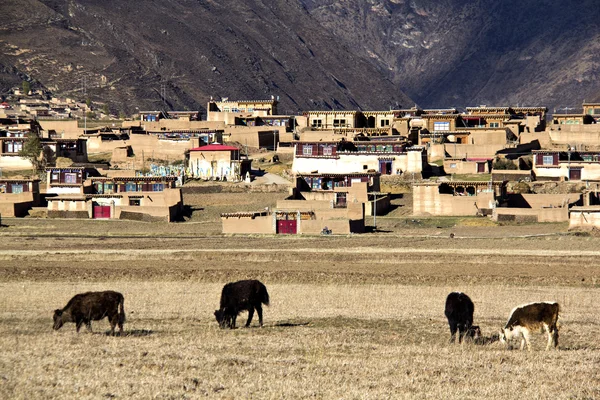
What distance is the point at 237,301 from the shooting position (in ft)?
99.9

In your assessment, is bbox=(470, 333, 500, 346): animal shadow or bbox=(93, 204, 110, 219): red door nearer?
bbox=(470, 333, 500, 346): animal shadow

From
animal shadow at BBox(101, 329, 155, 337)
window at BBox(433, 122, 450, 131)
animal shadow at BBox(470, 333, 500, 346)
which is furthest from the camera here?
window at BBox(433, 122, 450, 131)

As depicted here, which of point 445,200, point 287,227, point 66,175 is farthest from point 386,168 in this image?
point 66,175

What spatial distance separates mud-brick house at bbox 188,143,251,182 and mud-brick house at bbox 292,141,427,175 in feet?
14.2

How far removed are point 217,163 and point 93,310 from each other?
198 feet

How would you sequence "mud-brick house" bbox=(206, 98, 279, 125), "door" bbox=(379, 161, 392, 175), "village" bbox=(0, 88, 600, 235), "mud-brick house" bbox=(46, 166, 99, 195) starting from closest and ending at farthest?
"village" bbox=(0, 88, 600, 235)
"mud-brick house" bbox=(46, 166, 99, 195)
"door" bbox=(379, 161, 392, 175)
"mud-brick house" bbox=(206, 98, 279, 125)

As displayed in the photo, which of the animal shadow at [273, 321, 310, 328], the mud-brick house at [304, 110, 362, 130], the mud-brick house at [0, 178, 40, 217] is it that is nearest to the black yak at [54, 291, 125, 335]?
the animal shadow at [273, 321, 310, 328]

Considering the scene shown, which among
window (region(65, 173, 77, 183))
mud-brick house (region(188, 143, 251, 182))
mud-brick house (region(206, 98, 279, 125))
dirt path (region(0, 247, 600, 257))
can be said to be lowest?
dirt path (region(0, 247, 600, 257))

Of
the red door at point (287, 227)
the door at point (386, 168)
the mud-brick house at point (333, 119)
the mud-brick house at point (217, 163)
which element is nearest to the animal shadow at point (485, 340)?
the red door at point (287, 227)

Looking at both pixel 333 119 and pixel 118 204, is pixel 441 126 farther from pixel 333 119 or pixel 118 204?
pixel 118 204

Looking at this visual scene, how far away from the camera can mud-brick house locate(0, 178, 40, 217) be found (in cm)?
7738

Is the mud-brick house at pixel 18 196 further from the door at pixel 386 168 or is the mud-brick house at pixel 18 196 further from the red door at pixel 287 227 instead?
the door at pixel 386 168

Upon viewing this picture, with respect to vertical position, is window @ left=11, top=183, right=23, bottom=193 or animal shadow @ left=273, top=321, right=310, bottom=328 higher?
window @ left=11, top=183, right=23, bottom=193

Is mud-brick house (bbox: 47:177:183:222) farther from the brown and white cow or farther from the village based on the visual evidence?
the brown and white cow
